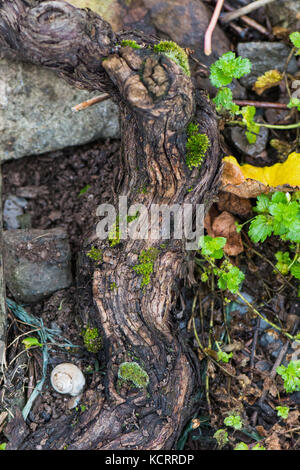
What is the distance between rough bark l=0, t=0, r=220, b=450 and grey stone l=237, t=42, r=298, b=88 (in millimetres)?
1139

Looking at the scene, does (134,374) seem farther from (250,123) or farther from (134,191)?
(250,123)

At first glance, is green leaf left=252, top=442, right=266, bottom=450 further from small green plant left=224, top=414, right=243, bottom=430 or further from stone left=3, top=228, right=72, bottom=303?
stone left=3, top=228, right=72, bottom=303

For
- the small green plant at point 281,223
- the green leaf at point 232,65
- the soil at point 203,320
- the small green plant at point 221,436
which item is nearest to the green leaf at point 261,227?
the small green plant at point 281,223

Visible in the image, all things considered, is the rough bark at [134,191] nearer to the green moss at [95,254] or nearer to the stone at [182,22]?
the green moss at [95,254]

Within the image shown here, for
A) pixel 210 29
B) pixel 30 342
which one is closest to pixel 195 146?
pixel 210 29

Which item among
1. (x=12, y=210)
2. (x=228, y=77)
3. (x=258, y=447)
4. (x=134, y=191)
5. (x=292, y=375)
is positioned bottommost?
(x=258, y=447)

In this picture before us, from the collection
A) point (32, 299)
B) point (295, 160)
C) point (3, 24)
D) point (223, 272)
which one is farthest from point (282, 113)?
point (32, 299)

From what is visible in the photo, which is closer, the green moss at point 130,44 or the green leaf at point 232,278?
the green moss at point 130,44

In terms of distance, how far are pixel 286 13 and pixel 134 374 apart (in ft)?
11.7

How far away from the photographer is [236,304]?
153 inches

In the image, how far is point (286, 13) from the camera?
406cm

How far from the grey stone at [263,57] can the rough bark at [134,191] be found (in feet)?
3.74

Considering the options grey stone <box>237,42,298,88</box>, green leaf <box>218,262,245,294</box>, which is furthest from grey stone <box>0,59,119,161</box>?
green leaf <box>218,262,245,294</box>

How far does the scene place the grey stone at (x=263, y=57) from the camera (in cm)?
405
